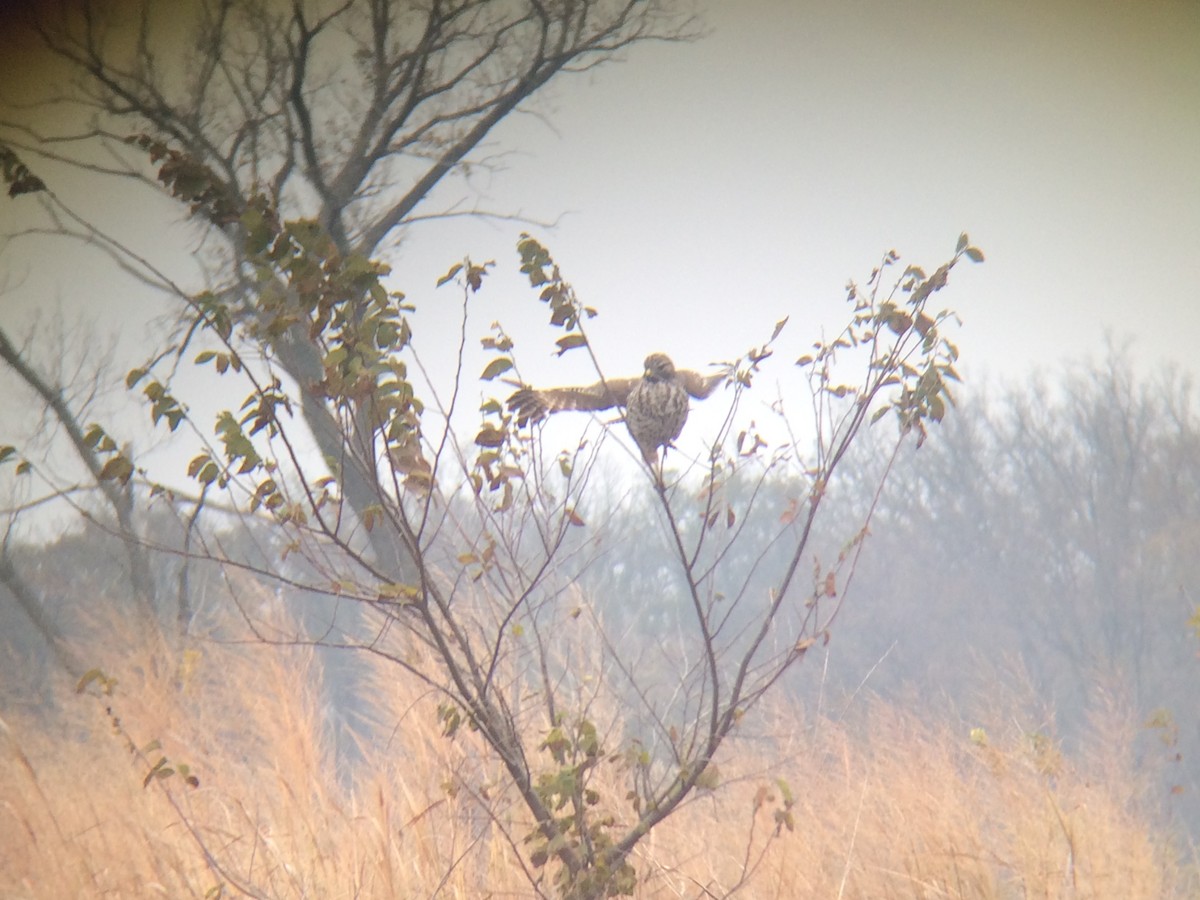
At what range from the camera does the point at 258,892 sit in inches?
61.8

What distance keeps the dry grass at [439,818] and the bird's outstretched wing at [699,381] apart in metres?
0.72

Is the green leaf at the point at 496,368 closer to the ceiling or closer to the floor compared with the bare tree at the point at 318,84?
closer to the floor

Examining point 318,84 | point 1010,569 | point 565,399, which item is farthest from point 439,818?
point 1010,569

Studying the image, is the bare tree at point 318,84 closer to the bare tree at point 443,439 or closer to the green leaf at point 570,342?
the bare tree at point 443,439

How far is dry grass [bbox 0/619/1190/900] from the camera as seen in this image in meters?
1.76

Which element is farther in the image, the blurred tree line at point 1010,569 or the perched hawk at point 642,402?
the blurred tree line at point 1010,569

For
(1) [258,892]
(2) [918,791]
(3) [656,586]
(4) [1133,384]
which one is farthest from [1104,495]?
(1) [258,892]

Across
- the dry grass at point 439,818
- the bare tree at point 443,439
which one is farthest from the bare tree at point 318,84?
the dry grass at point 439,818

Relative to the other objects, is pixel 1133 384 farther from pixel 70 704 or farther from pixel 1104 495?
pixel 70 704

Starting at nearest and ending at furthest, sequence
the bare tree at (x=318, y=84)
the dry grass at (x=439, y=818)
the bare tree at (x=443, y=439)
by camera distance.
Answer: the bare tree at (x=443, y=439), the dry grass at (x=439, y=818), the bare tree at (x=318, y=84)

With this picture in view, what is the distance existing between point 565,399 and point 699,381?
0.23 m

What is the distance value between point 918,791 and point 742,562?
127 inches

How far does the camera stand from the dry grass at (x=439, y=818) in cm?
176

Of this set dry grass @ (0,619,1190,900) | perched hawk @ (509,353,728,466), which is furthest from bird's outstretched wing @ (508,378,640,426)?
dry grass @ (0,619,1190,900)
